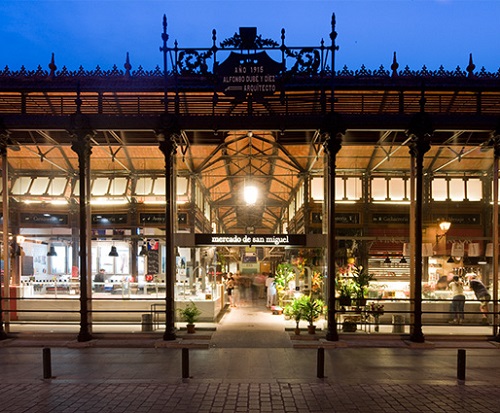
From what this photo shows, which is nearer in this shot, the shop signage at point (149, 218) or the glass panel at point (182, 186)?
the glass panel at point (182, 186)

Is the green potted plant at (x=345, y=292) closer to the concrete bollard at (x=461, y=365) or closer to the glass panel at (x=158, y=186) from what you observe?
the concrete bollard at (x=461, y=365)

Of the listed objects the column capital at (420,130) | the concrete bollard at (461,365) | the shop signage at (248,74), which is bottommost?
the concrete bollard at (461,365)

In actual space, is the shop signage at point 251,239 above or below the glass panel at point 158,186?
below

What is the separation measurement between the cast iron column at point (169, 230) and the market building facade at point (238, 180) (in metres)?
0.06

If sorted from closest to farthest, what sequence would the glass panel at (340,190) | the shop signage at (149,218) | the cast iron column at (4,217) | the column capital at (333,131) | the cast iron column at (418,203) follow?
the cast iron column at (418,203) → the column capital at (333,131) → the cast iron column at (4,217) → the shop signage at (149,218) → the glass panel at (340,190)

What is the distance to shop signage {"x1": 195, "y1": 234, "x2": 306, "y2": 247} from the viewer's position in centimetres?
1353

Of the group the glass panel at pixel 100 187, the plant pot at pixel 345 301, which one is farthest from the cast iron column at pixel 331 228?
the glass panel at pixel 100 187

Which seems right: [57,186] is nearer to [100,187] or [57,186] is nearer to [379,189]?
[100,187]

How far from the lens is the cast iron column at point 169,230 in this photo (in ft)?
41.7

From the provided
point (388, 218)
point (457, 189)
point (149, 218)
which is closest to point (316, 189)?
point (388, 218)

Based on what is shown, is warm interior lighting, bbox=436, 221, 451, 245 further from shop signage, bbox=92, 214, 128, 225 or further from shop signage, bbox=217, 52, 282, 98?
shop signage, bbox=92, 214, 128, 225

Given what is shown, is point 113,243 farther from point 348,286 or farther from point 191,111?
point 348,286

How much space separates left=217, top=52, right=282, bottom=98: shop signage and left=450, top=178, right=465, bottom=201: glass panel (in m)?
10.2

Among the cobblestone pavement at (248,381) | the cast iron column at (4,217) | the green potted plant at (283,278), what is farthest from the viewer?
the green potted plant at (283,278)
